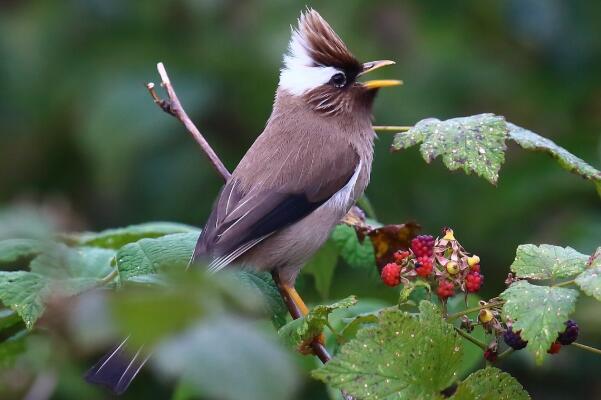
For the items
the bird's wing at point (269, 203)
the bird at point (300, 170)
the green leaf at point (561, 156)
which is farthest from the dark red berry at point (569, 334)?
the bird's wing at point (269, 203)

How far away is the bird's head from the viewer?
14.5 ft

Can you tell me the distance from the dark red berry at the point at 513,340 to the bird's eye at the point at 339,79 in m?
2.27

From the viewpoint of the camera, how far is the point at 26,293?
9.23 feet

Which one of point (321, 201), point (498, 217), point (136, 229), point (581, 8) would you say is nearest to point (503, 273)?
point (498, 217)

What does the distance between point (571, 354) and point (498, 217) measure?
0.93 m

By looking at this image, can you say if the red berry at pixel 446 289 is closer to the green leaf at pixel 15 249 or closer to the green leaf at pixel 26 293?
the green leaf at pixel 26 293

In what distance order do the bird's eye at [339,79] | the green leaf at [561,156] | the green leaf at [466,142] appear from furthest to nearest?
the bird's eye at [339,79], the green leaf at [561,156], the green leaf at [466,142]

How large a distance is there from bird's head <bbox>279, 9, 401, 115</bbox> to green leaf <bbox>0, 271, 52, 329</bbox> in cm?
187

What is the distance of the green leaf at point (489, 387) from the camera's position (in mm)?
2447

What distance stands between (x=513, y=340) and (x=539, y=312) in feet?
0.72

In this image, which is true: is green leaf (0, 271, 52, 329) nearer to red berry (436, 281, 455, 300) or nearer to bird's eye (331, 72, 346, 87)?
red berry (436, 281, 455, 300)

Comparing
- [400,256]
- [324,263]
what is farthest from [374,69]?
[400,256]

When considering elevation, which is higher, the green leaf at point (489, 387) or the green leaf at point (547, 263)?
the green leaf at point (547, 263)

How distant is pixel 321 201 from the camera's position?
4047mm
